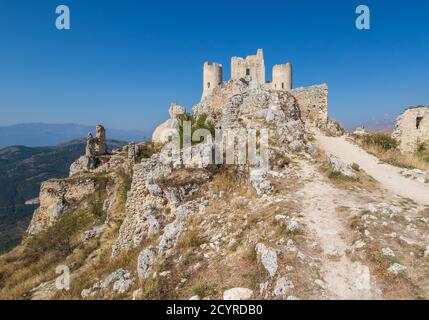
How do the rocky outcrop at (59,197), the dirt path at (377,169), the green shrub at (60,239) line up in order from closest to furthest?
the dirt path at (377,169)
the green shrub at (60,239)
the rocky outcrop at (59,197)

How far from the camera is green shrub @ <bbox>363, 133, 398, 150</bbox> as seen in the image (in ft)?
64.8

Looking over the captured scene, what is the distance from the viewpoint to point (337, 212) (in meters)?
9.67

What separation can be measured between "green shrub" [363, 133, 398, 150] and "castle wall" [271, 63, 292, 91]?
1397 cm

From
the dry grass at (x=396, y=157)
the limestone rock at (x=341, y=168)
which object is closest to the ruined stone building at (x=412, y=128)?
the dry grass at (x=396, y=157)

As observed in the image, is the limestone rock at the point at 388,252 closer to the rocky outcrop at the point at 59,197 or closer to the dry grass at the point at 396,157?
the dry grass at the point at 396,157

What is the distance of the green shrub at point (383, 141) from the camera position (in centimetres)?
1974

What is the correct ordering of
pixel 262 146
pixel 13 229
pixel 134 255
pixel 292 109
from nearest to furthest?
pixel 134 255, pixel 262 146, pixel 292 109, pixel 13 229

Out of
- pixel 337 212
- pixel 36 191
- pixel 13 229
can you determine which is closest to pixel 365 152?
pixel 337 212

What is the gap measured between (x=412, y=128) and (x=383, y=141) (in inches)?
77.4

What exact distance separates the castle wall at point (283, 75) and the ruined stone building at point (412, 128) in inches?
→ 558

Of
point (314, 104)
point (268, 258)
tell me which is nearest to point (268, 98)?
point (314, 104)

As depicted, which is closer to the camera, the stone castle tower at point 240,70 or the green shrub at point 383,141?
the green shrub at point 383,141

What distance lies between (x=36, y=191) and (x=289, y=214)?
207 metres
